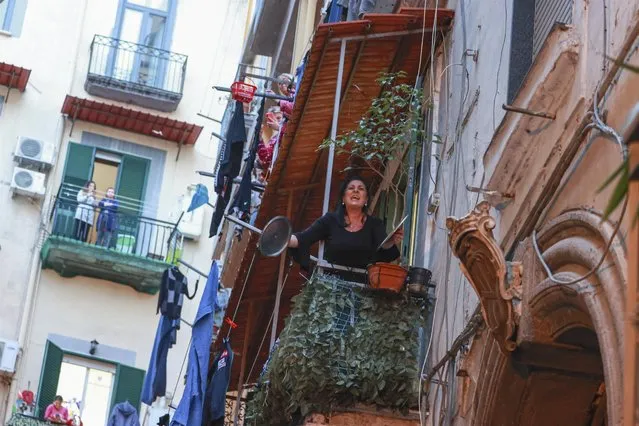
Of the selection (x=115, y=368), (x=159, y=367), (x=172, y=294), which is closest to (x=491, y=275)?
(x=159, y=367)

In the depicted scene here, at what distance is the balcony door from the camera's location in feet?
82.7

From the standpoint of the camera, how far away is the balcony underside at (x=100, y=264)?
23.3 m

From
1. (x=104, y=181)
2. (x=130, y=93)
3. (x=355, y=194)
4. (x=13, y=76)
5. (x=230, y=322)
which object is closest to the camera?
(x=355, y=194)

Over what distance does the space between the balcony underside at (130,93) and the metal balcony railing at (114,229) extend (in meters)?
1.99

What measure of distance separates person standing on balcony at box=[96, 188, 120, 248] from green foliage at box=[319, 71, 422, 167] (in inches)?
482

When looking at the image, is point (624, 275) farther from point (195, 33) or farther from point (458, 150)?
point (195, 33)

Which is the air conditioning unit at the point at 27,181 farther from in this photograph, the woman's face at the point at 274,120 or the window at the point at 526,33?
the window at the point at 526,33

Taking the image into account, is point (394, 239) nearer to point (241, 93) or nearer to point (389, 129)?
point (389, 129)

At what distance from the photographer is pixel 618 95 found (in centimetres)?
629

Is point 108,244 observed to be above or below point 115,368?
above

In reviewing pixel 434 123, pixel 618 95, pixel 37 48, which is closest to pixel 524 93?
pixel 618 95

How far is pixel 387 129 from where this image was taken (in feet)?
39.1

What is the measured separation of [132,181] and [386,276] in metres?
15.5

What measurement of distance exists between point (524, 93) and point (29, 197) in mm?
17357
